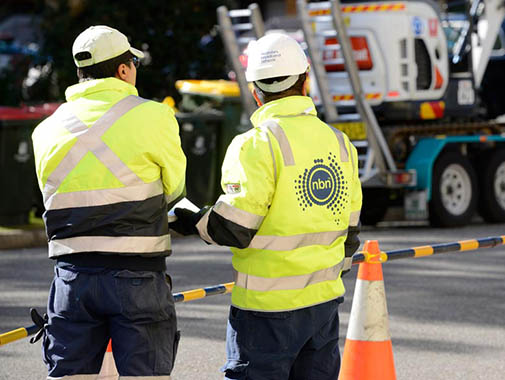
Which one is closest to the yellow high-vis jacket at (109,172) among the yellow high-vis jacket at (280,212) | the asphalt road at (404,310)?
the yellow high-vis jacket at (280,212)

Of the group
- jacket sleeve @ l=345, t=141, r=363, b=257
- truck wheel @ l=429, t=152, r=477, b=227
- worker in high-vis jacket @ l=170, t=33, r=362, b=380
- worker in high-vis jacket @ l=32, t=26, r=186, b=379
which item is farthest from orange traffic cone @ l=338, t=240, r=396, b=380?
truck wheel @ l=429, t=152, r=477, b=227

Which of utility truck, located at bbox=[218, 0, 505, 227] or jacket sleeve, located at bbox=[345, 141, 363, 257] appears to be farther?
utility truck, located at bbox=[218, 0, 505, 227]

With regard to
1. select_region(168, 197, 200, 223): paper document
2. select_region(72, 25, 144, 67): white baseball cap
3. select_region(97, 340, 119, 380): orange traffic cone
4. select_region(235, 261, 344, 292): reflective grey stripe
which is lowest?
select_region(97, 340, 119, 380): orange traffic cone

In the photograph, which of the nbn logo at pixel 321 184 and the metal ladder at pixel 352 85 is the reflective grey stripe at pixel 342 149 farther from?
the metal ladder at pixel 352 85

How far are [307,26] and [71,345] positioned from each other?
10.4 meters

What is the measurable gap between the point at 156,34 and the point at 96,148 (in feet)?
49.3

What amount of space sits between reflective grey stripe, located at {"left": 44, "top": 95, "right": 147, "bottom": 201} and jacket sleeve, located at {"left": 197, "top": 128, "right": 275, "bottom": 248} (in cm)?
32

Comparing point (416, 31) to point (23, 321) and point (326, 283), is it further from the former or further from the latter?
point (326, 283)

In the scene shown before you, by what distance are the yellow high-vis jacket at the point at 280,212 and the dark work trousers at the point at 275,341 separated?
0.04 metres

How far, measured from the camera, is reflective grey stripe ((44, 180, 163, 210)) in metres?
4.39

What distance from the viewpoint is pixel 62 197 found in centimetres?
444

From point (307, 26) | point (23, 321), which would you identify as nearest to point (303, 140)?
point (23, 321)

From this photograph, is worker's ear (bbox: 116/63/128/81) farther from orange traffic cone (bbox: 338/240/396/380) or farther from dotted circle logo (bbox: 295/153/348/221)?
orange traffic cone (bbox: 338/240/396/380)

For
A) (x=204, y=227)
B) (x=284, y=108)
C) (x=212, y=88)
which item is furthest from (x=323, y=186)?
(x=212, y=88)
